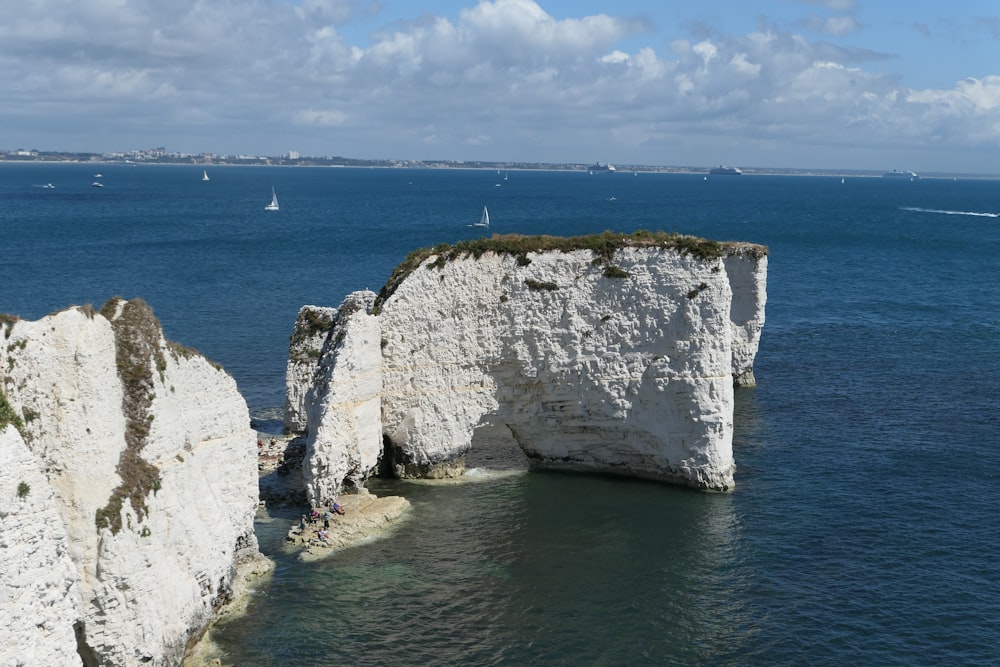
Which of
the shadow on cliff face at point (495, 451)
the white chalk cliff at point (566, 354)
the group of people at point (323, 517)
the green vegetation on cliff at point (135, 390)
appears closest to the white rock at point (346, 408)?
the group of people at point (323, 517)

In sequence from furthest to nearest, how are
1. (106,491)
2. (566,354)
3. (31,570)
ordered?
(566,354) → (106,491) → (31,570)

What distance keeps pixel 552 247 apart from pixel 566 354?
4542 mm

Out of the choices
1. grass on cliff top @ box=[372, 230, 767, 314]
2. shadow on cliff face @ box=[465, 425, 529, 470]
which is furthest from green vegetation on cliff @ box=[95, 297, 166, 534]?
shadow on cliff face @ box=[465, 425, 529, 470]

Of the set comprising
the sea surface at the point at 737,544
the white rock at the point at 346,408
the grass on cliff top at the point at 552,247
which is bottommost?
the sea surface at the point at 737,544

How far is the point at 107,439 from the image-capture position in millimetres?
21391

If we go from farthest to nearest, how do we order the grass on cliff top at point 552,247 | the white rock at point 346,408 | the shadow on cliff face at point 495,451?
the shadow on cliff face at point 495,451, the grass on cliff top at point 552,247, the white rock at point 346,408

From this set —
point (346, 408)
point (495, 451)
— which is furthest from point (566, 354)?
point (346, 408)

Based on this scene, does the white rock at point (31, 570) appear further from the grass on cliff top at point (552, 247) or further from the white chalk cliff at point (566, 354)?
the grass on cliff top at point (552, 247)

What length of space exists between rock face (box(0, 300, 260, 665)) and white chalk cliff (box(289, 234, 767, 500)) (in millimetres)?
12522

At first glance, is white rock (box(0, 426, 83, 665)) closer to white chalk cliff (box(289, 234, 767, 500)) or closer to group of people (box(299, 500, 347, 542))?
group of people (box(299, 500, 347, 542))

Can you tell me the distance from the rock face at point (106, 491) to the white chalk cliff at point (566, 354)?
12.5 metres

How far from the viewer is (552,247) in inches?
1496

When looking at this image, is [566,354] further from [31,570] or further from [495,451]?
[31,570]

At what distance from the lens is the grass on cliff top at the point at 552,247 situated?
3725 centimetres
